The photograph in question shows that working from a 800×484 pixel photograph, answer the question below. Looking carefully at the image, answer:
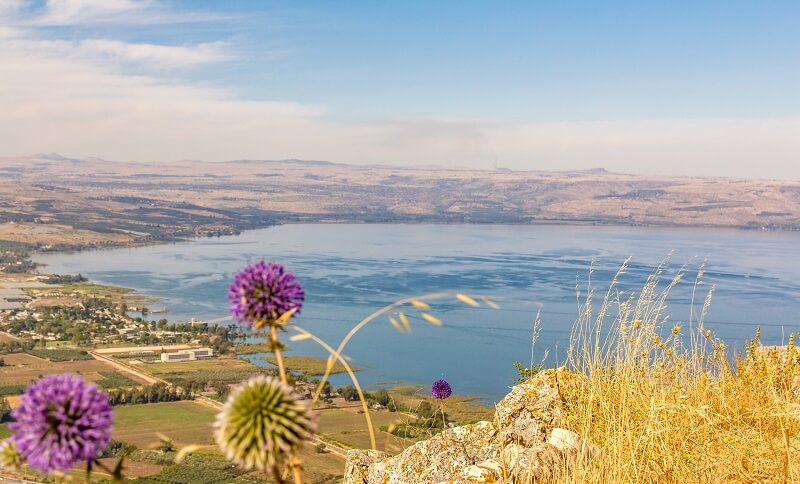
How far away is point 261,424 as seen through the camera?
218 cm

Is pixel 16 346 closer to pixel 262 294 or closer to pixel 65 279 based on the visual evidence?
pixel 65 279

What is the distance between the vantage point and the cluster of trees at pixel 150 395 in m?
52.4

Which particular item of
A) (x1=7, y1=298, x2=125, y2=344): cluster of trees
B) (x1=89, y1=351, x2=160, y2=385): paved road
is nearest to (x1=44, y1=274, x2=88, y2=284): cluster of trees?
(x1=7, y1=298, x2=125, y2=344): cluster of trees

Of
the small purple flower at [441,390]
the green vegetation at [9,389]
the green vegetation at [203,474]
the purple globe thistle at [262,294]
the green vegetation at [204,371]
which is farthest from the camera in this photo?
the green vegetation at [204,371]

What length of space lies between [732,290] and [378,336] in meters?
41.4

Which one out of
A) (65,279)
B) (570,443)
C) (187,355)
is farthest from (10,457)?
(65,279)

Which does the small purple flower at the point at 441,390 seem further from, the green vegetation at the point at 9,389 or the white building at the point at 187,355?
the white building at the point at 187,355

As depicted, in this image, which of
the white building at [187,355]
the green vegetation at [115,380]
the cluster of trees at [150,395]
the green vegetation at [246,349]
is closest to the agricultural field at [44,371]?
the green vegetation at [115,380]

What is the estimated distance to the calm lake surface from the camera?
184 ft

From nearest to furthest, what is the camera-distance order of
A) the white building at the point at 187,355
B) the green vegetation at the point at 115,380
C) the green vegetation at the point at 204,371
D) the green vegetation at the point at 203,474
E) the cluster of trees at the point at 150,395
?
the green vegetation at the point at 203,474 → the cluster of trees at the point at 150,395 → the green vegetation at the point at 115,380 → the green vegetation at the point at 204,371 → the white building at the point at 187,355

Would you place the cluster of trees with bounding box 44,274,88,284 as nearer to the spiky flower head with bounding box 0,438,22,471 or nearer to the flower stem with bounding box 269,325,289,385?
the spiky flower head with bounding box 0,438,22,471

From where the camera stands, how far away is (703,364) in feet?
26.6

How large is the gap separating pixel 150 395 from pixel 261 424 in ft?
186

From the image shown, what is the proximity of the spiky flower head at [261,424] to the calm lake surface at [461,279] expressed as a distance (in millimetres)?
15172
